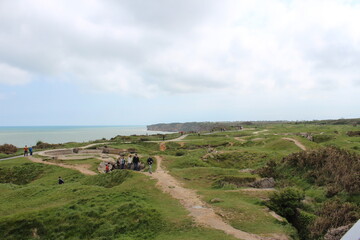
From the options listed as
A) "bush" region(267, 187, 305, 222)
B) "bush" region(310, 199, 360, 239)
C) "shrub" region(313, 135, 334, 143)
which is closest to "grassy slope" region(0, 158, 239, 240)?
"bush" region(310, 199, 360, 239)

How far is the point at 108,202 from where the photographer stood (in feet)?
56.1

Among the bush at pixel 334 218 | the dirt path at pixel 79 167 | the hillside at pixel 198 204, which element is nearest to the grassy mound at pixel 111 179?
the hillside at pixel 198 204

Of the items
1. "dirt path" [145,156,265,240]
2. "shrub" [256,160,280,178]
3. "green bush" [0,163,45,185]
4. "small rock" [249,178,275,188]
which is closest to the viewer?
"dirt path" [145,156,265,240]

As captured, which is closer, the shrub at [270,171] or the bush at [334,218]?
the bush at [334,218]

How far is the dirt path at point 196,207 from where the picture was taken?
38.8 feet

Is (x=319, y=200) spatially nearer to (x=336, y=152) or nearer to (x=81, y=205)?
(x=336, y=152)

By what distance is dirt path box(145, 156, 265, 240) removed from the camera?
1183cm

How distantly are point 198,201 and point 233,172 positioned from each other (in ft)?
28.5

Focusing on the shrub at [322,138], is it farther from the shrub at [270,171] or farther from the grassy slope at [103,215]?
the grassy slope at [103,215]

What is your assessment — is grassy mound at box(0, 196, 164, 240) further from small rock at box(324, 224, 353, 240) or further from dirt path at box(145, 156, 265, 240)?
small rock at box(324, 224, 353, 240)

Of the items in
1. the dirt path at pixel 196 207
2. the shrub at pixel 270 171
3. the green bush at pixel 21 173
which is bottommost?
the green bush at pixel 21 173

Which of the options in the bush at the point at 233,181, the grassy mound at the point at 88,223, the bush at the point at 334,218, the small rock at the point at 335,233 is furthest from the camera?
the bush at the point at 233,181

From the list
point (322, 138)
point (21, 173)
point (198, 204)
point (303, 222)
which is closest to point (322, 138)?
point (322, 138)

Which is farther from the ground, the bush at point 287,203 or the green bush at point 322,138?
the green bush at point 322,138
